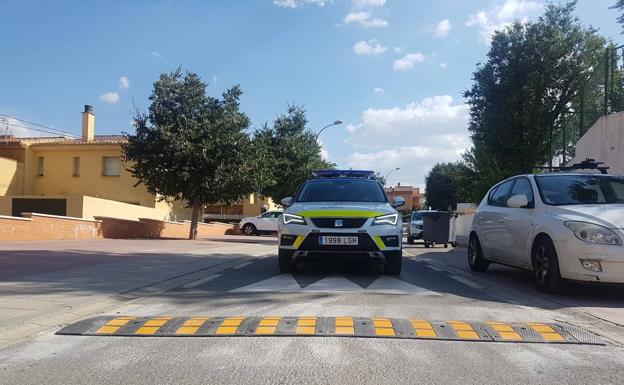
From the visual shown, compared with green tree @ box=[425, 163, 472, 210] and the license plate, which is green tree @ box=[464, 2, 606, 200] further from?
green tree @ box=[425, 163, 472, 210]

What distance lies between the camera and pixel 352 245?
8438 millimetres

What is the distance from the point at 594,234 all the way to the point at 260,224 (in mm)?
27789

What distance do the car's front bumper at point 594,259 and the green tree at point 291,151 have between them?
2911 cm

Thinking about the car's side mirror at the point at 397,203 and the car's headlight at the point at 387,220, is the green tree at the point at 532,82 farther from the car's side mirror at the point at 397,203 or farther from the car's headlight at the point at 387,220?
the car's headlight at the point at 387,220

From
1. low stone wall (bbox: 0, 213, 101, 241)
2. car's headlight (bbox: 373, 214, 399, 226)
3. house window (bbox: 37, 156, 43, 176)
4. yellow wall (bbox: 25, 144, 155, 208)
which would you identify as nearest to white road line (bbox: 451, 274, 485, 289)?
car's headlight (bbox: 373, 214, 399, 226)

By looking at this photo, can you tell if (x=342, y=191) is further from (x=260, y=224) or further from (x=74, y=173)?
(x=74, y=173)

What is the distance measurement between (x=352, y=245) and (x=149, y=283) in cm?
310

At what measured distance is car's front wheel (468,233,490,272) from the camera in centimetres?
1020

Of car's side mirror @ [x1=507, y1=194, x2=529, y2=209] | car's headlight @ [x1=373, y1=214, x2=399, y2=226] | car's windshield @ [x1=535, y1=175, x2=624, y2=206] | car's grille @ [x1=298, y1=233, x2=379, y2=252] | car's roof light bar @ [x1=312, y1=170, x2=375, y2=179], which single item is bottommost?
car's grille @ [x1=298, y1=233, x2=379, y2=252]

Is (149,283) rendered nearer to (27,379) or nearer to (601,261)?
(27,379)

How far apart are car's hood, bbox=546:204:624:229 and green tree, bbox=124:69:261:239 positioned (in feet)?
53.5

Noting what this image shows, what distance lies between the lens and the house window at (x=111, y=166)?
108ft

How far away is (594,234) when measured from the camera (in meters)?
6.74

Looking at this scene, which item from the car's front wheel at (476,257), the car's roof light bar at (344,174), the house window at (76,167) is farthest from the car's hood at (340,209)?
the house window at (76,167)
